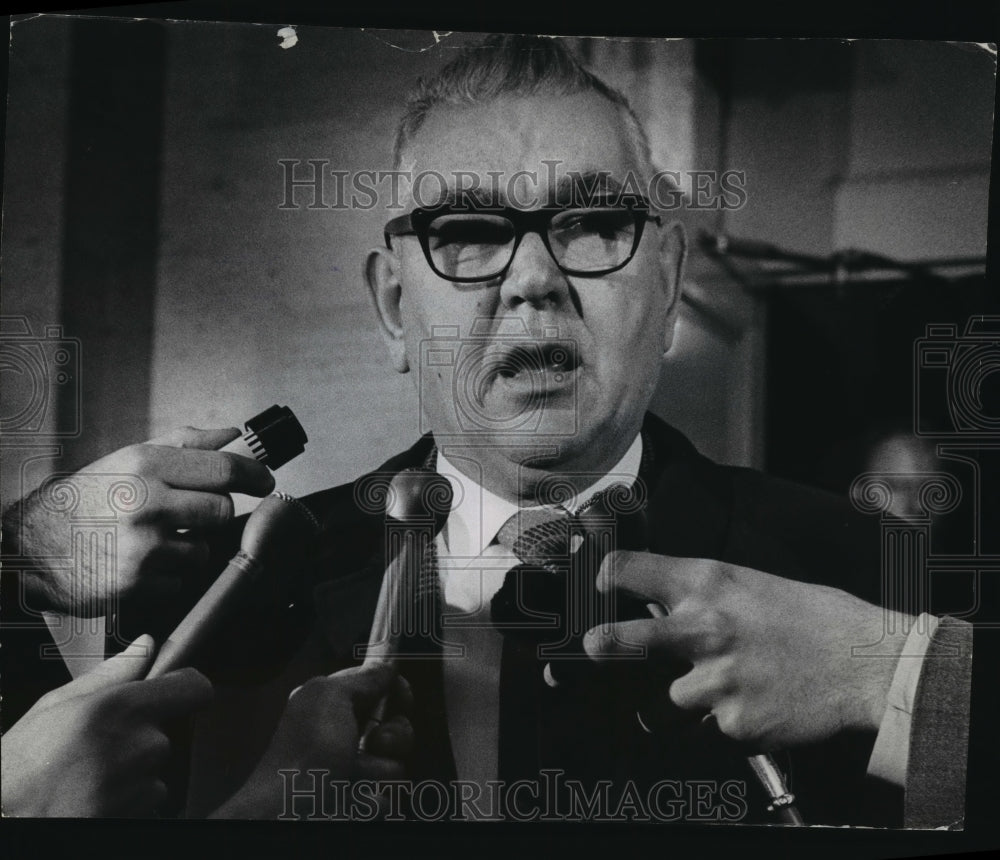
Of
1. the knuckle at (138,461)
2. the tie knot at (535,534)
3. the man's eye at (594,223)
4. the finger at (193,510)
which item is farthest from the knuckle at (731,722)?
the knuckle at (138,461)

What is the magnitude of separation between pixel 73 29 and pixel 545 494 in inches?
61.8

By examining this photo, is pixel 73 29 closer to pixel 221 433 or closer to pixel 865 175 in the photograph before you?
pixel 221 433

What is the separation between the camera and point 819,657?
2684 millimetres

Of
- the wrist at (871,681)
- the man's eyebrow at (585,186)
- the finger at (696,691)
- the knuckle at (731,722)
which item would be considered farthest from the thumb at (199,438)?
the wrist at (871,681)

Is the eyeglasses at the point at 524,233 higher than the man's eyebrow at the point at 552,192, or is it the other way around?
the man's eyebrow at the point at 552,192

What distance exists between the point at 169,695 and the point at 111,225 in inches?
43.8

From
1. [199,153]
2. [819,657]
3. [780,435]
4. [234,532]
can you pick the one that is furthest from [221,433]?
[819,657]

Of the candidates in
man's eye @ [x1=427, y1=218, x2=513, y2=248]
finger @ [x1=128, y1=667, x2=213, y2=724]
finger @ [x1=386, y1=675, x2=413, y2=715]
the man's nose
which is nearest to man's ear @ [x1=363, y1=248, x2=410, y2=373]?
man's eye @ [x1=427, y1=218, x2=513, y2=248]

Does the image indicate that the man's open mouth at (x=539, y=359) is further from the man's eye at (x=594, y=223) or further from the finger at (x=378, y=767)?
the finger at (x=378, y=767)

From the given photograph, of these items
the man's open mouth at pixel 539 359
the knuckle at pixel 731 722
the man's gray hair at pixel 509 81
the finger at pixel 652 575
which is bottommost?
the knuckle at pixel 731 722

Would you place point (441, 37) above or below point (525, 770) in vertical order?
above

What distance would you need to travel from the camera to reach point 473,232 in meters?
2.67

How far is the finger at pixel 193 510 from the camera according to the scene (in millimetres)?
2699

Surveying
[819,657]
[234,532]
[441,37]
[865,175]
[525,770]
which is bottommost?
[525,770]
